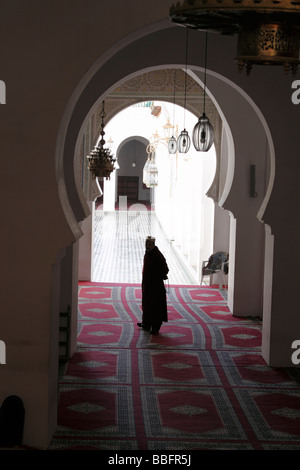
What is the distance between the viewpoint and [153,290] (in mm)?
8570

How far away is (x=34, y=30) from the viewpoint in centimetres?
466

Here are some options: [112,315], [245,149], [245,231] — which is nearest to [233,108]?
[245,149]

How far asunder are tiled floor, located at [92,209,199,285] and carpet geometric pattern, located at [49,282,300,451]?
3501 mm

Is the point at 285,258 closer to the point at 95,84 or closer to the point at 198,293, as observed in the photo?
the point at 95,84

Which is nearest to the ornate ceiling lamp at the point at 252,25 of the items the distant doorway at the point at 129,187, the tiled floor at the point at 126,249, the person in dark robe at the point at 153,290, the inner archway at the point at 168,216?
the person in dark robe at the point at 153,290

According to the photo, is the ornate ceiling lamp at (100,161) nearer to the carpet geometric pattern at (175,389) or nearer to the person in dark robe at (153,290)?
the carpet geometric pattern at (175,389)

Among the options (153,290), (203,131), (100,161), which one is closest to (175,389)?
(153,290)

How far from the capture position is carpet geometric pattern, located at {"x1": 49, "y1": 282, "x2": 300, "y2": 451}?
5.29 meters

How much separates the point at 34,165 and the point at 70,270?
106 inches

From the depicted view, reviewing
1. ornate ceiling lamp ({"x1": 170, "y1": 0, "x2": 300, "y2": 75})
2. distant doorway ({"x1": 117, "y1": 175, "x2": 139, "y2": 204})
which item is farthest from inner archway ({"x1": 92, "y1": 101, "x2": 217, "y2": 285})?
ornate ceiling lamp ({"x1": 170, "y1": 0, "x2": 300, "y2": 75})

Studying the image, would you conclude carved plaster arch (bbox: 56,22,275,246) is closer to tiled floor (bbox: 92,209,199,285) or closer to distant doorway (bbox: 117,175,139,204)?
tiled floor (bbox: 92,209,199,285)

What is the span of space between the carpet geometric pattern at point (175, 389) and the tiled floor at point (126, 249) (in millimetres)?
3501

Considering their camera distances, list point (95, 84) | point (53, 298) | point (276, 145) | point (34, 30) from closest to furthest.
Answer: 1. point (34, 30)
2. point (53, 298)
3. point (276, 145)
4. point (95, 84)

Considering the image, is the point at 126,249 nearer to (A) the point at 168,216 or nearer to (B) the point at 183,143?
(A) the point at 168,216
